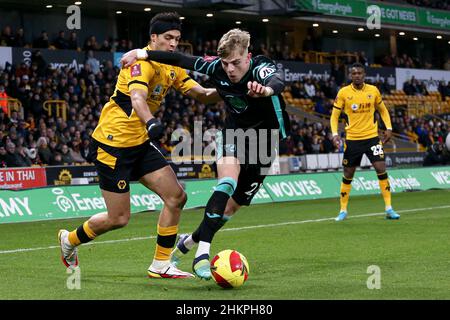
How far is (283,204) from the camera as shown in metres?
20.9

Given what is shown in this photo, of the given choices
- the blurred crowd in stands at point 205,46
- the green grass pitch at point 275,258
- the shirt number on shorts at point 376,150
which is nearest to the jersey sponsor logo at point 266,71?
the green grass pitch at point 275,258

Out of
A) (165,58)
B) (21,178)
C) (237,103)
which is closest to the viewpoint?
(165,58)

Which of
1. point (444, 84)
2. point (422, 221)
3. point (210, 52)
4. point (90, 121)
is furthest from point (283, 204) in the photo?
point (444, 84)

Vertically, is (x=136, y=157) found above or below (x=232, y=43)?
below

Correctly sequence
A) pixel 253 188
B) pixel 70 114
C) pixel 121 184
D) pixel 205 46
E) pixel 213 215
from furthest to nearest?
pixel 205 46, pixel 70 114, pixel 253 188, pixel 121 184, pixel 213 215

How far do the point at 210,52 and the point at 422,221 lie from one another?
74.9 ft

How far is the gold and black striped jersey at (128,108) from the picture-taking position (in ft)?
28.4

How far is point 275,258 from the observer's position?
33.6 ft

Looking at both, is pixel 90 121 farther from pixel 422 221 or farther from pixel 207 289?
pixel 207 289

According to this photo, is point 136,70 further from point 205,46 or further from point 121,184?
point 205,46

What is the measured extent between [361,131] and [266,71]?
7.92 metres

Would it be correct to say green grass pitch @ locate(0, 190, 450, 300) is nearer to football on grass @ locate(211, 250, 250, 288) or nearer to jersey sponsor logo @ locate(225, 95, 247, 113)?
football on grass @ locate(211, 250, 250, 288)

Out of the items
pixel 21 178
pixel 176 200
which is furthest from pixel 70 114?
pixel 176 200

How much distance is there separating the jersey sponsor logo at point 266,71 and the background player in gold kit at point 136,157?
1051 mm
